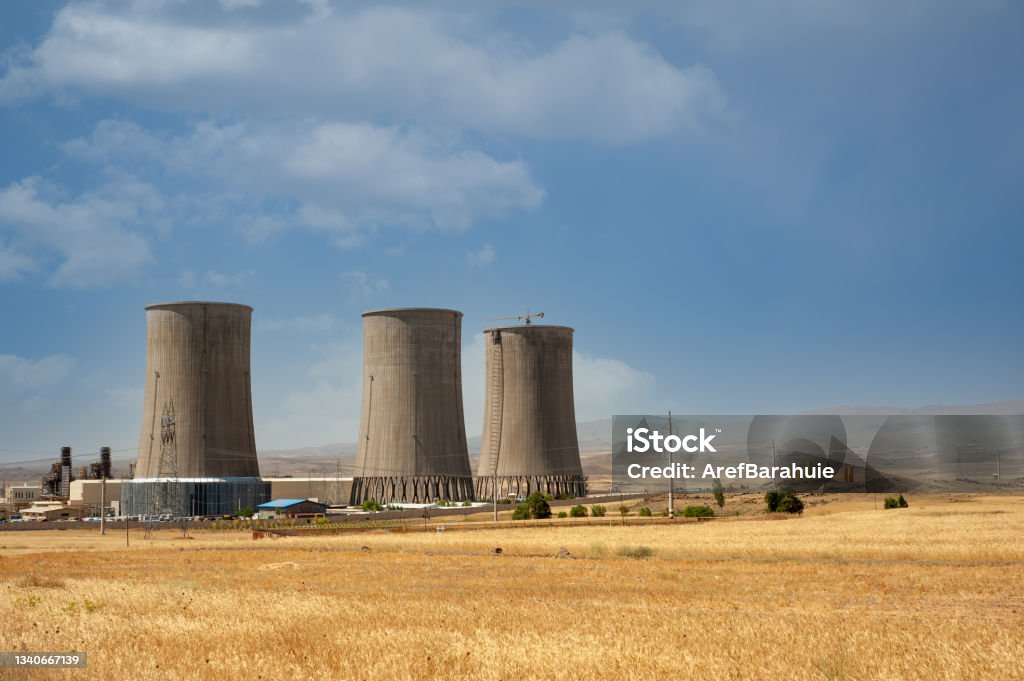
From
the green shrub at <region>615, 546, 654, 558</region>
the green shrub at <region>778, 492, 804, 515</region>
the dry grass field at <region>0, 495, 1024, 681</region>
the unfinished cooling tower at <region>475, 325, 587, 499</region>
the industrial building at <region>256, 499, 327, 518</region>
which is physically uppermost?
the unfinished cooling tower at <region>475, 325, 587, 499</region>

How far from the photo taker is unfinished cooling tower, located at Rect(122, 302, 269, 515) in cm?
9588

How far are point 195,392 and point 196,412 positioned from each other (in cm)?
185

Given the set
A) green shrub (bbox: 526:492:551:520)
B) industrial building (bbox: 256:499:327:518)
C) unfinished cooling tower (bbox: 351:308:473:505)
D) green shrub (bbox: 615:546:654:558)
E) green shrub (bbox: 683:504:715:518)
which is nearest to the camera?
green shrub (bbox: 615:546:654:558)

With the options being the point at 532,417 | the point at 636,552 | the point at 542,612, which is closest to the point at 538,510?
the point at 532,417

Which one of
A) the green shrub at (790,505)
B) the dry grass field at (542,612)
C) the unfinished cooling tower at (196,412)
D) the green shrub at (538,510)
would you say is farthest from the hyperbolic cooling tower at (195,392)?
the dry grass field at (542,612)

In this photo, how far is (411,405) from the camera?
100 metres

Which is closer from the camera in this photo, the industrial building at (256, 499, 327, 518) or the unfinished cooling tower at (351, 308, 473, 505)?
the industrial building at (256, 499, 327, 518)

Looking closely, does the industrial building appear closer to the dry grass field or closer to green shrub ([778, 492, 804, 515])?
green shrub ([778, 492, 804, 515])

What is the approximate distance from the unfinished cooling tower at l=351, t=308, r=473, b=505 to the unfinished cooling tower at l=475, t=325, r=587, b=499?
594 centimetres

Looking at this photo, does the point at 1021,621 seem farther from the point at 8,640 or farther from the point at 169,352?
the point at 169,352

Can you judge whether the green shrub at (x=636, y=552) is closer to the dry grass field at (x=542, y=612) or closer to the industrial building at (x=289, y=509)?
the dry grass field at (x=542, y=612)

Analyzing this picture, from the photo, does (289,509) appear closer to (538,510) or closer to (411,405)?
(411,405)

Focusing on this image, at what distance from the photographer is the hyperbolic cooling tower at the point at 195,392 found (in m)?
95.8

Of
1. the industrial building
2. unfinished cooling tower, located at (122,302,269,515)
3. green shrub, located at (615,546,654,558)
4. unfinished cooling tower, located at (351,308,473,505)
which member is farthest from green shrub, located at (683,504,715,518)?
A: unfinished cooling tower, located at (122,302,269,515)
